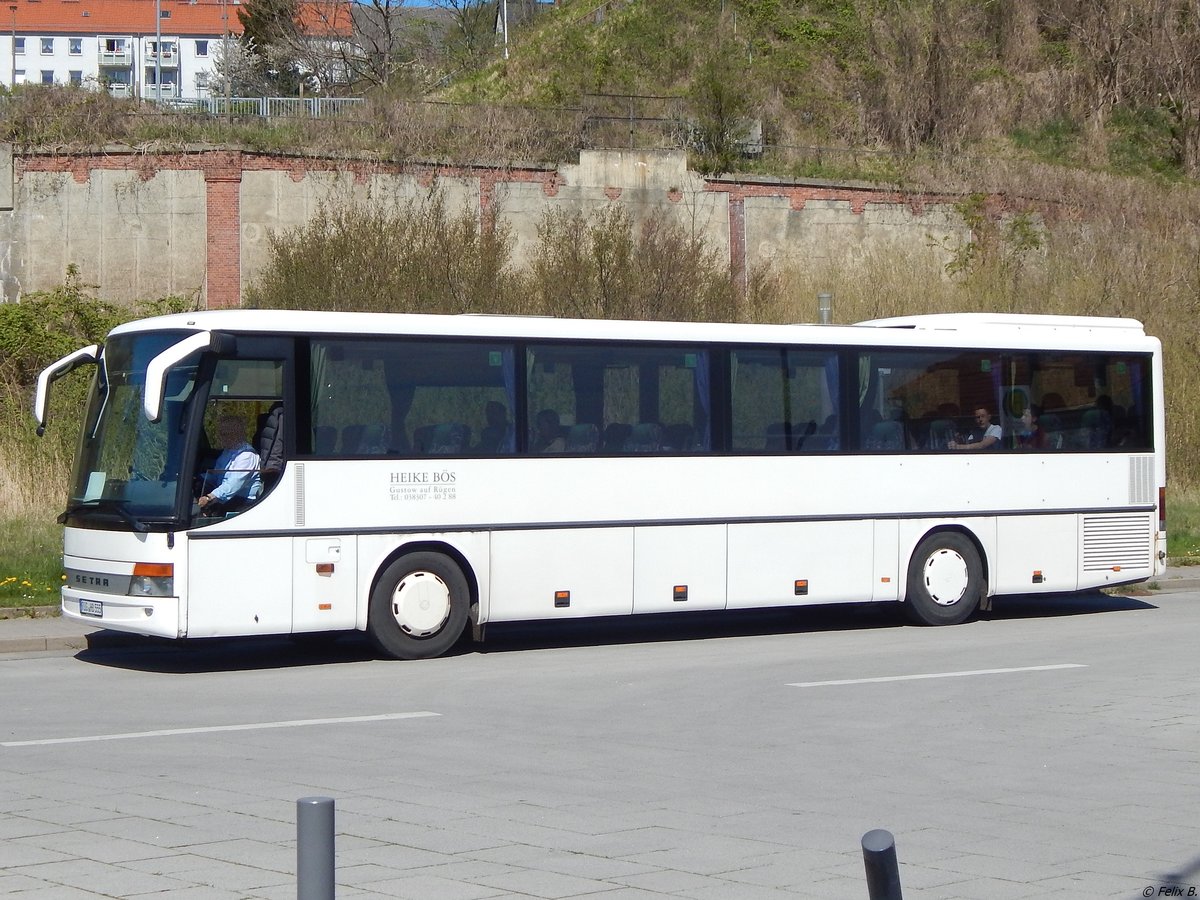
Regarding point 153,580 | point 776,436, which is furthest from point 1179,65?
point 153,580

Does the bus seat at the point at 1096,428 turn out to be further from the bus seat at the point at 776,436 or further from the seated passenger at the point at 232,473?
the seated passenger at the point at 232,473

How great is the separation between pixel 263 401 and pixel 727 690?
15.3 ft

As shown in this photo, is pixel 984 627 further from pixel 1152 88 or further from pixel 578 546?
pixel 1152 88

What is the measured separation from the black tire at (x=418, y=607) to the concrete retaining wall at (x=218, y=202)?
23067 mm

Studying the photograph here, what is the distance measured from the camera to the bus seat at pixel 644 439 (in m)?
15.1

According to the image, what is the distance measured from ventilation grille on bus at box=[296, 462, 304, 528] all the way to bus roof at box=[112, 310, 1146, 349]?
Answer: 47.0 inches

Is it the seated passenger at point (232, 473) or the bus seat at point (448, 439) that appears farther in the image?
the bus seat at point (448, 439)

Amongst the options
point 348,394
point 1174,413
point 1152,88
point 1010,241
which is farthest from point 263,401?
point 1152,88

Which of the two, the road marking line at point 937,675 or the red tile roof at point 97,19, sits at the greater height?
the red tile roof at point 97,19

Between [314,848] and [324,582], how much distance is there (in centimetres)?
998

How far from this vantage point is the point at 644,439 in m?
15.2

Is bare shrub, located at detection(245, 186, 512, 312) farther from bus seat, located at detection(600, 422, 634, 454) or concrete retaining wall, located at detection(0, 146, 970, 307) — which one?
bus seat, located at detection(600, 422, 634, 454)

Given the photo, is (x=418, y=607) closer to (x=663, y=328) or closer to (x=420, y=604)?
(x=420, y=604)

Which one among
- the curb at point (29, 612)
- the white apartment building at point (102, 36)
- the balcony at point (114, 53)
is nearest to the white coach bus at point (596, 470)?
the curb at point (29, 612)
